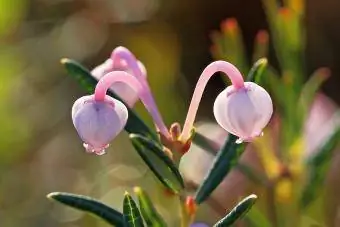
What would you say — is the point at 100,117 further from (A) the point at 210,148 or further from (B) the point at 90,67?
(B) the point at 90,67

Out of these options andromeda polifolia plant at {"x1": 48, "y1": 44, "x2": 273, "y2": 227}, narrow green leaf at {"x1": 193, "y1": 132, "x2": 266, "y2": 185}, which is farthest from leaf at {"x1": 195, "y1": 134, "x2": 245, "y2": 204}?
narrow green leaf at {"x1": 193, "y1": 132, "x2": 266, "y2": 185}

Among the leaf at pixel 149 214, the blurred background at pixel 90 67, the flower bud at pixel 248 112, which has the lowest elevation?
the blurred background at pixel 90 67

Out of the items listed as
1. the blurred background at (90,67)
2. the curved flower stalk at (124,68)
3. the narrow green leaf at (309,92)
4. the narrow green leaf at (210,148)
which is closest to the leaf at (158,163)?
the curved flower stalk at (124,68)

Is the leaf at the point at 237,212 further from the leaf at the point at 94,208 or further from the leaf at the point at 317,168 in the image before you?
the leaf at the point at 317,168

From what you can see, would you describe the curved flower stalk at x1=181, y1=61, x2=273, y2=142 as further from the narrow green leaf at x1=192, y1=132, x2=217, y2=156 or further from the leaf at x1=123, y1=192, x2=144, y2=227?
the narrow green leaf at x1=192, y1=132, x2=217, y2=156

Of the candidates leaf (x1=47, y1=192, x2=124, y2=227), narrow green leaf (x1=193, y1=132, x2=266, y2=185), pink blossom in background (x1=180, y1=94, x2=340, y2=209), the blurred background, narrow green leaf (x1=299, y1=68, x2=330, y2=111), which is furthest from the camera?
the blurred background

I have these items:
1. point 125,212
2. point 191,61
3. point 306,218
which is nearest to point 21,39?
point 191,61
